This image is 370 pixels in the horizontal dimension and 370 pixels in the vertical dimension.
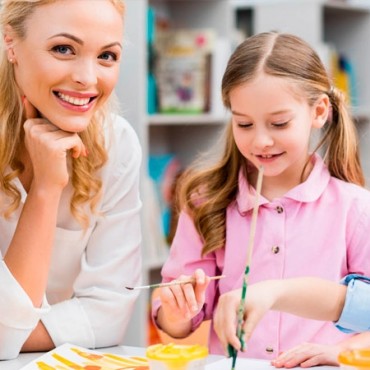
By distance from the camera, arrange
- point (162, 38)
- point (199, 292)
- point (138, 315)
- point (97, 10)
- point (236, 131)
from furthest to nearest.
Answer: point (162, 38) → point (138, 315) → point (236, 131) → point (97, 10) → point (199, 292)

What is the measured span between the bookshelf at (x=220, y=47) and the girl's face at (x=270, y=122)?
1.35 metres

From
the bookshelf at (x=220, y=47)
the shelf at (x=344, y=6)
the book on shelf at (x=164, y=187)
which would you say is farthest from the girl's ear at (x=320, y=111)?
the shelf at (x=344, y=6)

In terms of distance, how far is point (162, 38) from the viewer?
3555 millimetres

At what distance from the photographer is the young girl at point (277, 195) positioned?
1.63 metres

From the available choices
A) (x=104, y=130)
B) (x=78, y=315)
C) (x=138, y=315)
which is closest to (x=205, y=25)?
(x=138, y=315)

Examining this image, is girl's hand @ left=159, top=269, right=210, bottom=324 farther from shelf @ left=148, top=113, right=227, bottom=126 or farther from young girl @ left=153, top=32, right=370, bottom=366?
shelf @ left=148, top=113, right=227, bottom=126

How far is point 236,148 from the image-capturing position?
179cm

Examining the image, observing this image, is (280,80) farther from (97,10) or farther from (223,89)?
(97,10)

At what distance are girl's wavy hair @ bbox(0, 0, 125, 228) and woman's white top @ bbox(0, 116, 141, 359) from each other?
0.08ft

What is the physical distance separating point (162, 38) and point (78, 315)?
2.05 metres

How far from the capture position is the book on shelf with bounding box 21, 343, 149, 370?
4.76 feet

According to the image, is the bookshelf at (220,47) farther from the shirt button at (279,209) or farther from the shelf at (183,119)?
the shirt button at (279,209)

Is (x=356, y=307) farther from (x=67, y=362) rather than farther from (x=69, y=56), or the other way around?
(x=69, y=56)

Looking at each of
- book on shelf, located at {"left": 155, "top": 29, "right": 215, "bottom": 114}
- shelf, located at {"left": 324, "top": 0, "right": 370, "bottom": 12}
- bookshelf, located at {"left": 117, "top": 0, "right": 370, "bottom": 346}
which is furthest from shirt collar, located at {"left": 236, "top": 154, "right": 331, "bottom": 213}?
shelf, located at {"left": 324, "top": 0, "right": 370, "bottom": 12}
